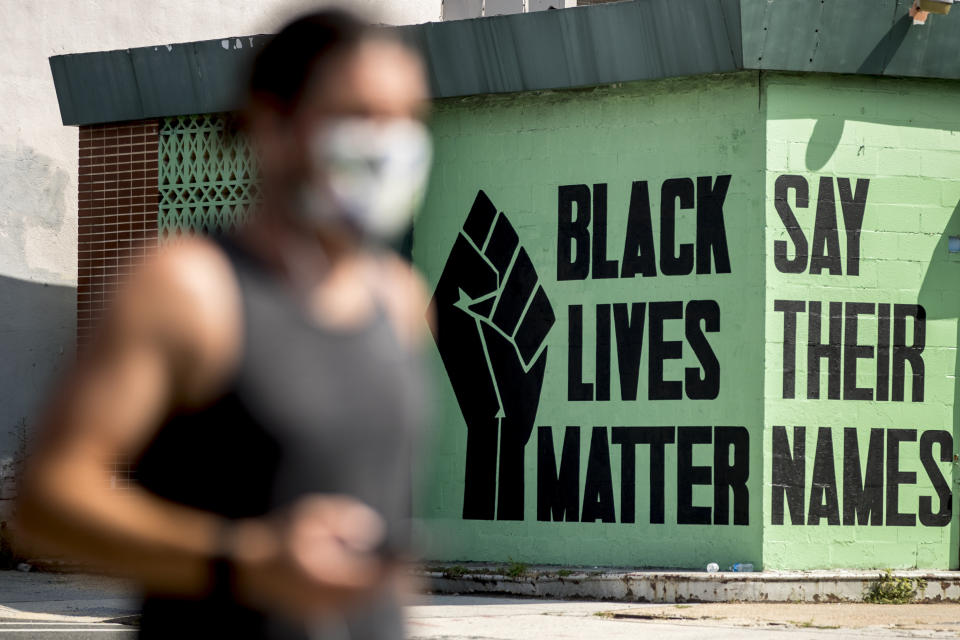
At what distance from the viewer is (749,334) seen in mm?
12875

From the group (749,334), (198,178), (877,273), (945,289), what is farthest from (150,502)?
(198,178)

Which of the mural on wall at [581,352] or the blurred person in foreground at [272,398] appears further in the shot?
the mural on wall at [581,352]

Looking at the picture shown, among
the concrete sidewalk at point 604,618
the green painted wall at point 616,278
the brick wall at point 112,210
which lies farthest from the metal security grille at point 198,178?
the concrete sidewalk at point 604,618

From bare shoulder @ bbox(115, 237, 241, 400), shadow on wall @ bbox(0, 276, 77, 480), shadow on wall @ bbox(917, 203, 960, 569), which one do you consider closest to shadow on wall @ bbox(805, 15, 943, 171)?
shadow on wall @ bbox(917, 203, 960, 569)

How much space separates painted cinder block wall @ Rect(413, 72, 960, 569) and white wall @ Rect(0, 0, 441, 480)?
631 cm

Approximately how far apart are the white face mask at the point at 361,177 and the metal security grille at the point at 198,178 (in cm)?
1335

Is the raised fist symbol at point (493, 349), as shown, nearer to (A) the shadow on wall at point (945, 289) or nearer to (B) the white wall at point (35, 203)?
(A) the shadow on wall at point (945, 289)

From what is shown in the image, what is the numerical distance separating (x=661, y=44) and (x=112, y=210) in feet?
20.6

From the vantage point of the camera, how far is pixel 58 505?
1.80 m

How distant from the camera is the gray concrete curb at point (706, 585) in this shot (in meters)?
12.2

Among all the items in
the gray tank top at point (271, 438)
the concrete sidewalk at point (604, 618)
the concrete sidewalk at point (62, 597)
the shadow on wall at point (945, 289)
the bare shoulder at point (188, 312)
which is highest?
the shadow on wall at point (945, 289)

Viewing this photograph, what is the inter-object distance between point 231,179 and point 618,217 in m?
4.16

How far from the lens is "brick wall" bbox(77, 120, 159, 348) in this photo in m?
15.8

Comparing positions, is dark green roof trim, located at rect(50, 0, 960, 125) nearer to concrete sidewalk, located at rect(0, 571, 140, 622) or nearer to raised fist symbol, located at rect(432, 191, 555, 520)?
raised fist symbol, located at rect(432, 191, 555, 520)
